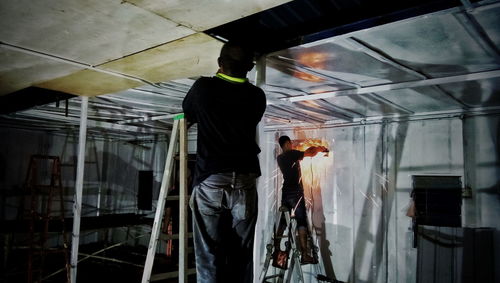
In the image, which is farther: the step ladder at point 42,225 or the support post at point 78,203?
the step ladder at point 42,225

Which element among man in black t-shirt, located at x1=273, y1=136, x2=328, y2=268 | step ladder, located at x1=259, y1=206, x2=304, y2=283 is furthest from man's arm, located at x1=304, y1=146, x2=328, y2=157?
step ladder, located at x1=259, y1=206, x2=304, y2=283

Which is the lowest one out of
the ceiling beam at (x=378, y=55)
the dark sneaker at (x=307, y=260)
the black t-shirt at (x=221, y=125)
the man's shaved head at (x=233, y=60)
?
the dark sneaker at (x=307, y=260)

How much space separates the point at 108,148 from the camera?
10.1 metres

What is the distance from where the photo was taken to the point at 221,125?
190cm

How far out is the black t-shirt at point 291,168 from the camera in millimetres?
5906

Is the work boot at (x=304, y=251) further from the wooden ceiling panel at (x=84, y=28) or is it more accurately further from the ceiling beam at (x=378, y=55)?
the wooden ceiling panel at (x=84, y=28)

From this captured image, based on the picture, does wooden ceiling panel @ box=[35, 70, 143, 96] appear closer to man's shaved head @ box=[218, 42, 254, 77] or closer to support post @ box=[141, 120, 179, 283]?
support post @ box=[141, 120, 179, 283]

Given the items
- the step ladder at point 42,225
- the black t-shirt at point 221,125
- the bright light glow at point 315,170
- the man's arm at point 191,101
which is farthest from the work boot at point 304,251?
the man's arm at point 191,101

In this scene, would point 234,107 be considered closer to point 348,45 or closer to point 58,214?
point 348,45

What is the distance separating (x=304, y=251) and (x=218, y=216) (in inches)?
158

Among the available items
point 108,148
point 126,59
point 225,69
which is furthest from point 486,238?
point 108,148

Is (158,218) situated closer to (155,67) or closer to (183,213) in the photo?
(183,213)

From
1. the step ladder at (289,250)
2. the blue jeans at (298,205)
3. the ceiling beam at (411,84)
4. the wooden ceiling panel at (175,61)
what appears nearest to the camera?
the wooden ceiling panel at (175,61)

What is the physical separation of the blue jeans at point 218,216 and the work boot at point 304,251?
12.3ft
